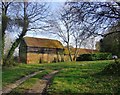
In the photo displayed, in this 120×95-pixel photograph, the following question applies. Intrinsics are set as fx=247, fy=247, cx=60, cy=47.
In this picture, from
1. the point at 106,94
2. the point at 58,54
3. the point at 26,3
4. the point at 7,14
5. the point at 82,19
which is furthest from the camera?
the point at 58,54

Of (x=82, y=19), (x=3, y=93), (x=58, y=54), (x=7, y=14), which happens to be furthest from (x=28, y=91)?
(x=58, y=54)

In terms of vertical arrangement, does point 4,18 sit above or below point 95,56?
above

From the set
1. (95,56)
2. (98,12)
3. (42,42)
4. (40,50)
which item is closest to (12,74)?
(98,12)

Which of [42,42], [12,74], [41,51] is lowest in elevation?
[12,74]

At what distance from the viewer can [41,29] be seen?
1276 inches

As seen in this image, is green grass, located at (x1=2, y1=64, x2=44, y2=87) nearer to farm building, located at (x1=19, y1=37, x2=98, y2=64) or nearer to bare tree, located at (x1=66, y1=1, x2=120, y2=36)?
bare tree, located at (x1=66, y1=1, x2=120, y2=36)

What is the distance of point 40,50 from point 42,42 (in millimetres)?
3093

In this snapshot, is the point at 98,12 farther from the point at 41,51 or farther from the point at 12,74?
the point at 41,51

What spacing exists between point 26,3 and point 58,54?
24.0 metres

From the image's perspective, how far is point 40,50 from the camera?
4997 centimetres

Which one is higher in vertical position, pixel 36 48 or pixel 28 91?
pixel 36 48

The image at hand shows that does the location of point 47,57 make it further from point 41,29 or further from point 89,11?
point 89,11

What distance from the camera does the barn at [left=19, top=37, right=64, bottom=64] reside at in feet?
150

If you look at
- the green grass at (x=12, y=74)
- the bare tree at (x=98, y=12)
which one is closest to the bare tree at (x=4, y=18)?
the green grass at (x=12, y=74)
